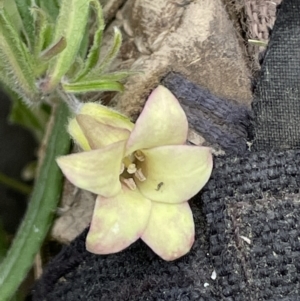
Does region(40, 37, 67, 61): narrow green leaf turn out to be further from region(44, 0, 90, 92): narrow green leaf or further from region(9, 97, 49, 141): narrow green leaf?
region(9, 97, 49, 141): narrow green leaf

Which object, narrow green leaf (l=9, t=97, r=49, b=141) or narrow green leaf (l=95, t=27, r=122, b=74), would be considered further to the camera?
narrow green leaf (l=9, t=97, r=49, b=141)

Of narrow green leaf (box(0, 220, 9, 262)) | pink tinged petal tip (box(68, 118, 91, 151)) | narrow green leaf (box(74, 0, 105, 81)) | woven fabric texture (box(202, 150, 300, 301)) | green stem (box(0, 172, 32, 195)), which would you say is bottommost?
green stem (box(0, 172, 32, 195))

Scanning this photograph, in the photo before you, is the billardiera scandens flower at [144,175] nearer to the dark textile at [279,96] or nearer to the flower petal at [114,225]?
the flower petal at [114,225]

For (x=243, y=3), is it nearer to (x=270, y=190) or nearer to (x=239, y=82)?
(x=239, y=82)

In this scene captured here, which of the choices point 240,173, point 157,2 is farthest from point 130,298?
point 157,2

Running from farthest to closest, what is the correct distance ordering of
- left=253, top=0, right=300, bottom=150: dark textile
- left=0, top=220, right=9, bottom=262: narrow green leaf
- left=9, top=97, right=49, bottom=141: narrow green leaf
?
left=9, top=97, right=49, bottom=141: narrow green leaf < left=0, top=220, right=9, bottom=262: narrow green leaf < left=253, top=0, right=300, bottom=150: dark textile

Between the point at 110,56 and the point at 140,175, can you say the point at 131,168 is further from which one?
the point at 110,56

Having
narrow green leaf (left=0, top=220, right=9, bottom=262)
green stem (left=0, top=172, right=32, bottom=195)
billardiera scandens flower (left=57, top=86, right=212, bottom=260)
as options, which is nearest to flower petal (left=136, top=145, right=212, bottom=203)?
billardiera scandens flower (left=57, top=86, right=212, bottom=260)
